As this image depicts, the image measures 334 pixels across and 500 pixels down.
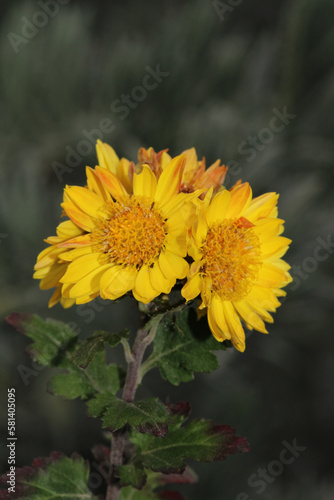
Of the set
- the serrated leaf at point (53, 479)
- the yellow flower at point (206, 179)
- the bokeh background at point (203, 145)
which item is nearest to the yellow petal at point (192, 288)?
the yellow flower at point (206, 179)

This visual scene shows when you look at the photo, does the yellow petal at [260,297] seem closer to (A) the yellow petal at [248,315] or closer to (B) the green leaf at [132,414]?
(A) the yellow petal at [248,315]

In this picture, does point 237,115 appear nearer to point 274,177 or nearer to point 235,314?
point 274,177

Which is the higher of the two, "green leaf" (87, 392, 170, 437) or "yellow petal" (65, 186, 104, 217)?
"yellow petal" (65, 186, 104, 217)

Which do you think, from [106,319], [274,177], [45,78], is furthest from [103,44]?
[106,319]

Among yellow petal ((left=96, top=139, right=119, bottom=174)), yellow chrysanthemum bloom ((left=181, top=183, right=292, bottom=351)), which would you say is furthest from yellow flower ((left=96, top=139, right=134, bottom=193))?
yellow chrysanthemum bloom ((left=181, top=183, right=292, bottom=351))

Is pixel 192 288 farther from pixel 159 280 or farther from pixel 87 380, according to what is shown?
pixel 87 380

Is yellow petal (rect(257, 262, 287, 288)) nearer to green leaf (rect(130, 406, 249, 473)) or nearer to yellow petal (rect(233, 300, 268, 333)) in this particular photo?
yellow petal (rect(233, 300, 268, 333))
